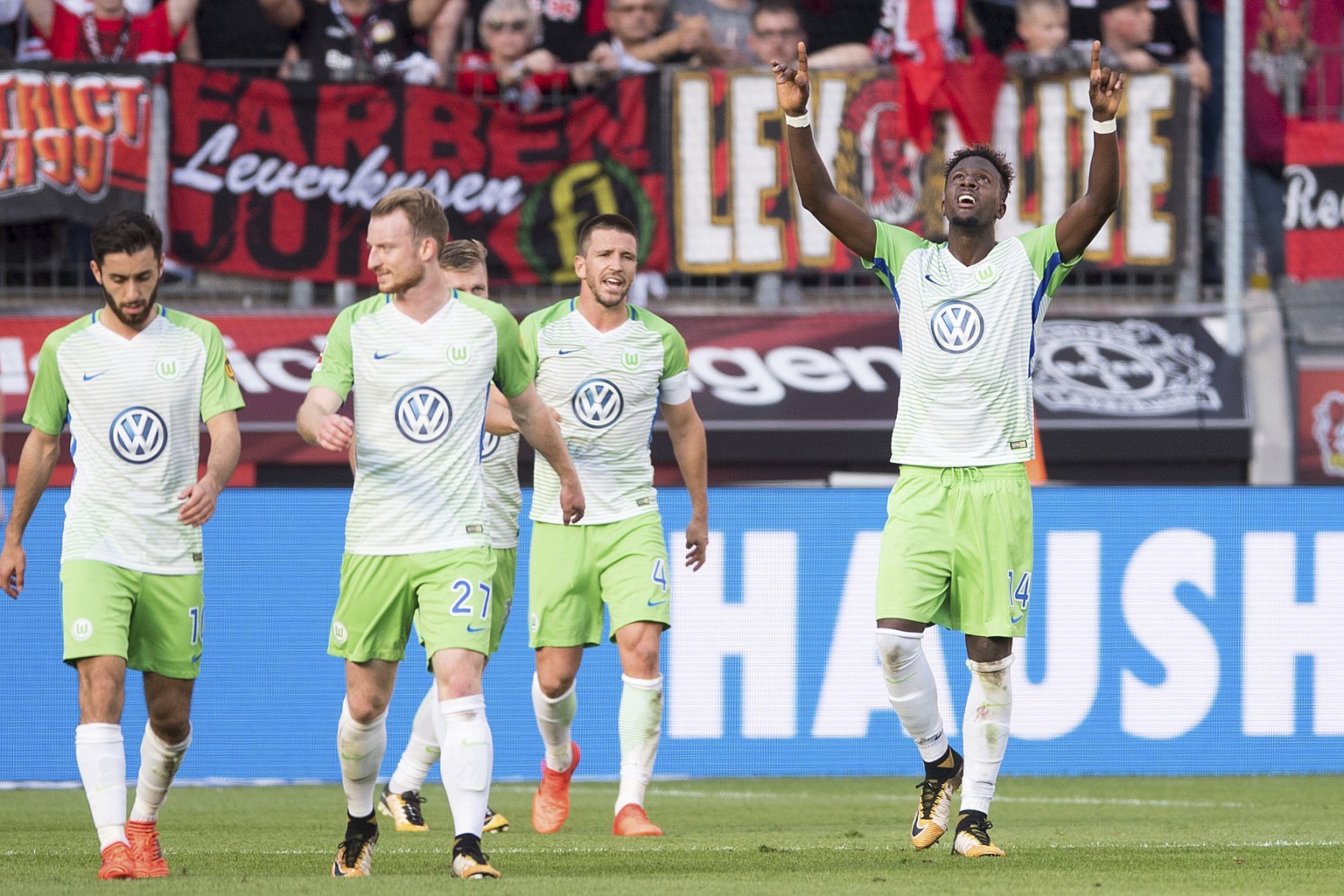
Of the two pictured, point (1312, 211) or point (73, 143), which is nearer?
point (73, 143)

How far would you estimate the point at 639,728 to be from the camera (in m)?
7.79

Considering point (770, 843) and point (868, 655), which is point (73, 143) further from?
point (770, 843)

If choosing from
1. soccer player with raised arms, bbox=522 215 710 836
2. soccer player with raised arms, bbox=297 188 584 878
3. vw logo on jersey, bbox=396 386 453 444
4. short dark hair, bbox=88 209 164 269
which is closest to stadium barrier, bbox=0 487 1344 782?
soccer player with raised arms, bbox=522 215 710 836

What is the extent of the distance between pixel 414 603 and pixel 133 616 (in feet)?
3.48

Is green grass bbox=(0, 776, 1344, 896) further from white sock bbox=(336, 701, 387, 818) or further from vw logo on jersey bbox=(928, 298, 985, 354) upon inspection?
vw logo on jersey bbox=(928, 298, 985, 354)

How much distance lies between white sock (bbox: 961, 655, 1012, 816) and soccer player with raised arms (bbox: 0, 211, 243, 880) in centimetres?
260

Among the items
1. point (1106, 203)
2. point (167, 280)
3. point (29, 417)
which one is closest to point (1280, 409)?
point (167, 280)

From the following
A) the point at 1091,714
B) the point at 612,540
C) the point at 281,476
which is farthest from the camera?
the point at 281,476

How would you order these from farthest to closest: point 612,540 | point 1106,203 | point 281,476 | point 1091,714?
point 281,476 < point 1091,714 < point 612,540 < point 1106,203

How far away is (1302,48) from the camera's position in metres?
16.6

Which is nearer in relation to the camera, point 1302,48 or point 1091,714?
point 1091,714

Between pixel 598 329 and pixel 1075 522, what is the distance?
160 inches

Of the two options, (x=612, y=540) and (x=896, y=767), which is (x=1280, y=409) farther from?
(x=612, y=540)

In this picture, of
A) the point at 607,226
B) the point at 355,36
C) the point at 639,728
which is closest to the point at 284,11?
the point at 355,36
